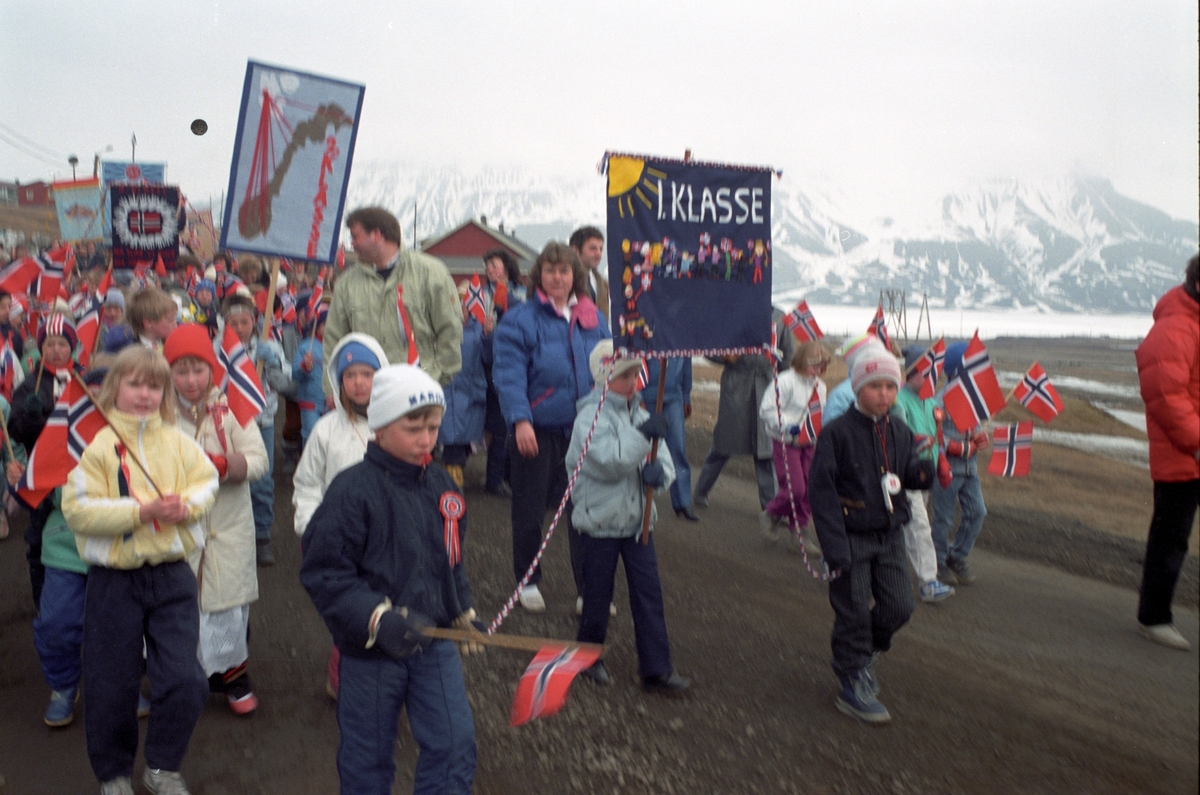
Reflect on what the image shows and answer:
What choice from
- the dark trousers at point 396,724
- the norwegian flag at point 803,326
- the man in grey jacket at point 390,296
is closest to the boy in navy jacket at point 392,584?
the dark trousers at point 396,724

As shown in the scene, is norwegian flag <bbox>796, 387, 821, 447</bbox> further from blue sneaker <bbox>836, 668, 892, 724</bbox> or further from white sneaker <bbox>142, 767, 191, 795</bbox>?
white sneaker <bbox>142, 767, 191, 795</bbox>

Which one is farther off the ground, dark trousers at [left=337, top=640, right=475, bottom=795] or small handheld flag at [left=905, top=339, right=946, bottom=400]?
small handheld flag at [left=905, top=339, right=946, bottom=400]

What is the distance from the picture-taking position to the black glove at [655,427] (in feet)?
14.3

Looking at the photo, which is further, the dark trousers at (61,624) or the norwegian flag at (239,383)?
the norwegian flag at (239,383)

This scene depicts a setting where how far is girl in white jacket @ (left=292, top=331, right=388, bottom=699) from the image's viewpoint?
3936 mm

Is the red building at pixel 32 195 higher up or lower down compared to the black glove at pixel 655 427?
higher up

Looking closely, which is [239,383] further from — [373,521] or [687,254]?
[687,254]

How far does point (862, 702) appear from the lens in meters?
4.35

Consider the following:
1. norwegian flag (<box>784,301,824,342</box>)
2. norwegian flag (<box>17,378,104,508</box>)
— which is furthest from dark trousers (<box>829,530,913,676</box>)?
norwegian flag (<box>784,301,824,342</box>)

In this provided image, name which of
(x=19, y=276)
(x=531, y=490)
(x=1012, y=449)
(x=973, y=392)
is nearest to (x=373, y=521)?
(x=531, y=490)

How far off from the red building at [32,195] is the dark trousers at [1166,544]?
337 feet

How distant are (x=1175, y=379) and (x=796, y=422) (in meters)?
2.59

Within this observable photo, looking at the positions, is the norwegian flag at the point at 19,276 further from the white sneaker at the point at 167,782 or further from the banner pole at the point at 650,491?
the banner pole at the point at 650,491

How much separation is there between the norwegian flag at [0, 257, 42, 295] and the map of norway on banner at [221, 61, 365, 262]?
303cm
